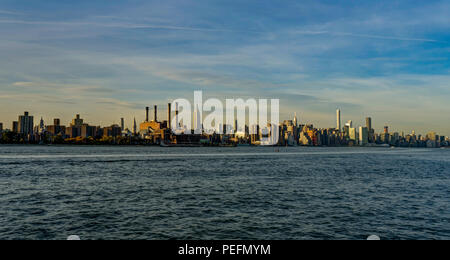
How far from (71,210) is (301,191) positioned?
78.2ft

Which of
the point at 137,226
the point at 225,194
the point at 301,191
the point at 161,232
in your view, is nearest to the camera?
the point at 161,232

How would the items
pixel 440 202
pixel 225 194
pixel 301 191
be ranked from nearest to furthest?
pixel 440 202 → pixel 225 194 → pixel 301 191

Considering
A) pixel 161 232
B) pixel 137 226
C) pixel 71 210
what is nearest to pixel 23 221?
pixel 71 210

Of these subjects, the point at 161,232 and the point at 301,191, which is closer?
the point at 161,232
